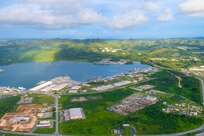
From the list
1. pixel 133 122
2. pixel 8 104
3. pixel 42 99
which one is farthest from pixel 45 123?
pixel 8 104

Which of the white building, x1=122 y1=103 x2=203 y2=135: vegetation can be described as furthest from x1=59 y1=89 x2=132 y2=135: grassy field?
the white building

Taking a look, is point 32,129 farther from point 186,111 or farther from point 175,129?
point 186,111

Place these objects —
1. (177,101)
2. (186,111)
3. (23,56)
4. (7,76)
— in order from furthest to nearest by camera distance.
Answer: (23,56) < (7,76) < (177,101) < (186,111)

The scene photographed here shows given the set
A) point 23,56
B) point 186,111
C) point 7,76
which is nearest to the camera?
point 186,111

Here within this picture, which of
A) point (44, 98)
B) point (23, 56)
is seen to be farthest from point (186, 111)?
point (23, 56)

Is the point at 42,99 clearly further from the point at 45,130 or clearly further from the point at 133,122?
the point at 133,122

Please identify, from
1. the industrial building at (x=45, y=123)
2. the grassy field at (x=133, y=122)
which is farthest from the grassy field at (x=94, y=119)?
the industrial building at (x=45, y=123)

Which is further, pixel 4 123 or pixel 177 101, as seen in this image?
pixel 177 101

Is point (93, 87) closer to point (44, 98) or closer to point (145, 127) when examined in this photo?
point (44, 98)
